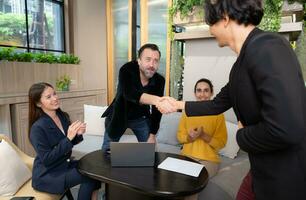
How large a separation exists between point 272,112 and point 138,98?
1201mm

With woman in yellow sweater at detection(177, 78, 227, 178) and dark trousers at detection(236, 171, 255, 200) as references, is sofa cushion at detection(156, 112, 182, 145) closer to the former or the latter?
woman in yellow sweater at detection(177, 78, 227, 178)

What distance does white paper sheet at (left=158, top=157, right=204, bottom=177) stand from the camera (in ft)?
4.99

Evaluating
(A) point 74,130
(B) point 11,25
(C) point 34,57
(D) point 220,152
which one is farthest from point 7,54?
(D) point 220,152

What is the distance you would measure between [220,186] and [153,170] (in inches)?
27.3

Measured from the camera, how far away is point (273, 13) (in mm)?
2107

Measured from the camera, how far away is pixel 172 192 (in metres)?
1.28

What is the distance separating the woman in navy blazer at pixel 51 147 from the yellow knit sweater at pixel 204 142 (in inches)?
33.0

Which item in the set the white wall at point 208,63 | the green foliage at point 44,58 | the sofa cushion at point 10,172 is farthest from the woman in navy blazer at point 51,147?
the green foliage at point 44,58

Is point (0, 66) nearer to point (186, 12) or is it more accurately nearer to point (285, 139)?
point (186, 12)

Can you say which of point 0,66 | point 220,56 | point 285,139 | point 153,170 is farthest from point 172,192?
point 0,66

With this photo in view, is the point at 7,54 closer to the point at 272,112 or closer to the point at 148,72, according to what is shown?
the point at 148,72

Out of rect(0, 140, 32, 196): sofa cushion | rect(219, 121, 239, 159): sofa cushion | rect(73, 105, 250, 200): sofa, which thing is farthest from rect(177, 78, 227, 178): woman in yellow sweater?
rect(0, 140, 32, 196): sofa cushion

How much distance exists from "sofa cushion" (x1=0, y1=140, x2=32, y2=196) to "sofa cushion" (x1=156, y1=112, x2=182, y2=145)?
1.43 metres

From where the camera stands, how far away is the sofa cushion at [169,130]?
2.75m
